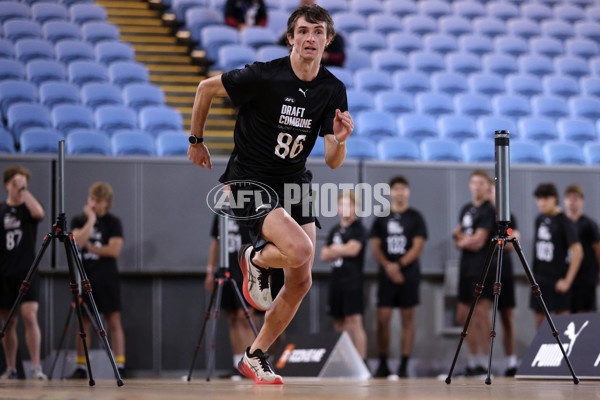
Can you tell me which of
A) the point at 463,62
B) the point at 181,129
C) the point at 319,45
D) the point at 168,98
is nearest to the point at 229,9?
the point at 168,98

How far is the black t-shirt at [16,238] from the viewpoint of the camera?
823cm

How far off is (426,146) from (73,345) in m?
4.88

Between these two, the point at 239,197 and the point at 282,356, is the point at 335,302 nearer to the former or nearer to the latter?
the point at 282,356

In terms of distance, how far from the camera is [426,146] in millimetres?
10742

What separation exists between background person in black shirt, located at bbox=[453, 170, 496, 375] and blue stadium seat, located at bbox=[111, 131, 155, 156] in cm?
369

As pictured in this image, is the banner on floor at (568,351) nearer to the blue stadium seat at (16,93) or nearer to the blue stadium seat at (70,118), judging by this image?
the blue stadium seat at (70,118)

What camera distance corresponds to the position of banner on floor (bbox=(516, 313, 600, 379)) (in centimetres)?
590

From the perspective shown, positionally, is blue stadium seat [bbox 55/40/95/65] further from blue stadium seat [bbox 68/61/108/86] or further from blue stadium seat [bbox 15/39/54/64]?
blue stadium seat [bbox 68/61/108/86]

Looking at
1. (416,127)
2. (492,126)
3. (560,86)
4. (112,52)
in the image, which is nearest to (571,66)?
(560,86)

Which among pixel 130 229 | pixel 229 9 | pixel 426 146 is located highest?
pixel 229 9

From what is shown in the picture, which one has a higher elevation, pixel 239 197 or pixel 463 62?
pixel 463 62

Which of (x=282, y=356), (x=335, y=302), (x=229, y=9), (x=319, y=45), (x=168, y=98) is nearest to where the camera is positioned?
(x=319, y=45)

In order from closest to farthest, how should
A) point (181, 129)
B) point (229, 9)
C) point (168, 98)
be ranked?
point (181, 129)
point (168, 98)
point (229, 9)

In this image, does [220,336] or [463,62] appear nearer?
[220,336]
